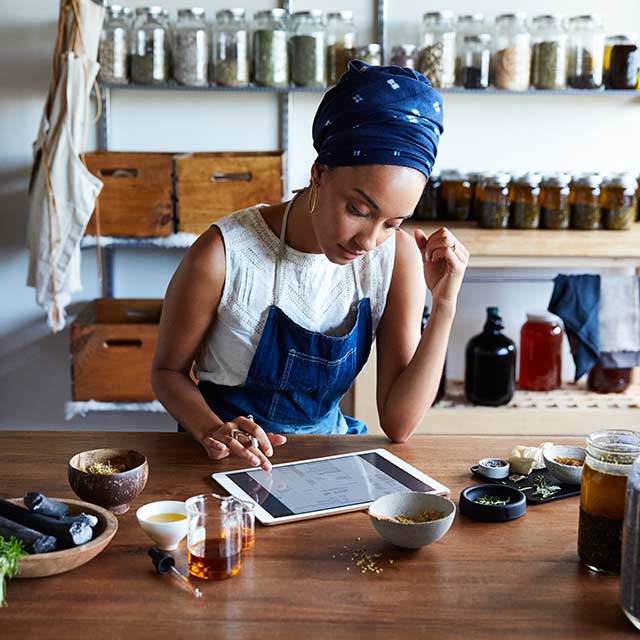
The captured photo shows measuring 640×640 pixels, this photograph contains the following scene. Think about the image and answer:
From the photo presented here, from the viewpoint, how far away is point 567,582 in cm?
121

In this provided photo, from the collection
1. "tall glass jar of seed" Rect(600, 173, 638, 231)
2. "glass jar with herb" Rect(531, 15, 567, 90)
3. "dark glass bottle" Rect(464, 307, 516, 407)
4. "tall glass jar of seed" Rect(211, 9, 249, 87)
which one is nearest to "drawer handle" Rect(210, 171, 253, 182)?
"tall glass jar of seed" Rect(211, 9, 249, 87)

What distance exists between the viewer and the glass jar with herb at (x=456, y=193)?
10.8 ft

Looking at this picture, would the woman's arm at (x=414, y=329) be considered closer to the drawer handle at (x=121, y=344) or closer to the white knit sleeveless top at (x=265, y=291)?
the white knit sleeveless top at (x=265, y=291)

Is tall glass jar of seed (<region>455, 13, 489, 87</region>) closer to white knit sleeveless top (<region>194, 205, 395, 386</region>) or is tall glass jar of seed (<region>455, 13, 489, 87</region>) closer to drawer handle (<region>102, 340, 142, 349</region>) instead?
drawer handle (<region>102, 340, 142, 349</region>)

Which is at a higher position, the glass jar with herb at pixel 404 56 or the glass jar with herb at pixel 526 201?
the glass jar with herb at pixel 404 56

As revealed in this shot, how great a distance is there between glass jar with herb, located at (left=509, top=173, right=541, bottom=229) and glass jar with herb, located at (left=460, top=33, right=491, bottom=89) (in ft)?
1.30

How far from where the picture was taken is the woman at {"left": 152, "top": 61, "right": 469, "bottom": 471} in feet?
5.52

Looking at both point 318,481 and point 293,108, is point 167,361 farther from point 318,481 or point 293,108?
point 293,108

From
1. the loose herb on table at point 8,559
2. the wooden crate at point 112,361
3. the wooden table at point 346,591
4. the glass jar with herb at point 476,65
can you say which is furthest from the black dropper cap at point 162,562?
the glass jar with herb at point 476,65

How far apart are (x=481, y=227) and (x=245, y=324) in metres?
1.51

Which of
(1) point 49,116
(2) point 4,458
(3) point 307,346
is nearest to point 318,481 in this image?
(3) point 307,346

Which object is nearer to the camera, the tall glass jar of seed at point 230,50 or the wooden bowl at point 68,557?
the wooden bowl at point 68,557

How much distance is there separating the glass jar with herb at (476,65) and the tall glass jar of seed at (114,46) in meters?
1.21

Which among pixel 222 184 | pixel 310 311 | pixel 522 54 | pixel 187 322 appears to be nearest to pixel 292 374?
pixel 310 311
